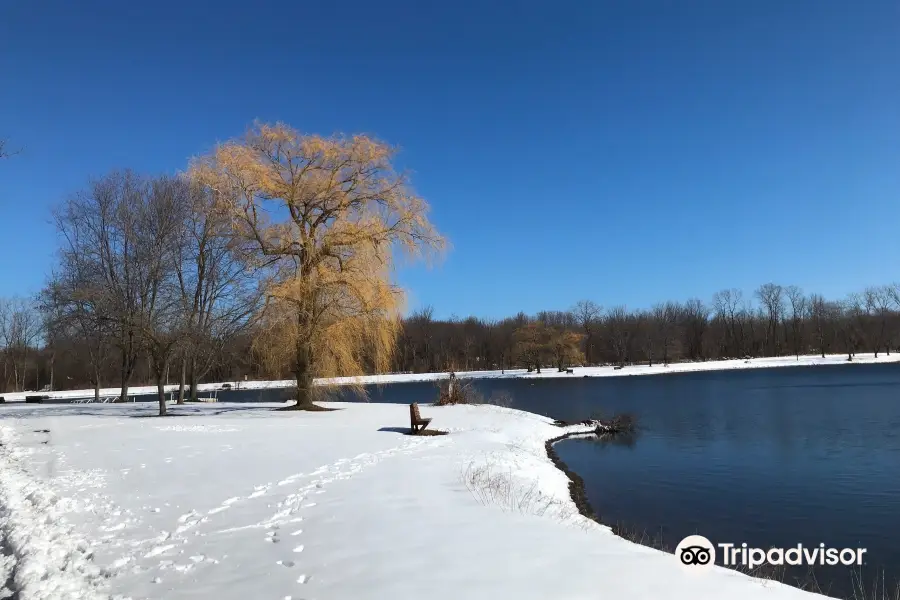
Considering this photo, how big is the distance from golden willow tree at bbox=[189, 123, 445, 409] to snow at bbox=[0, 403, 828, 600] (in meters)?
7.79

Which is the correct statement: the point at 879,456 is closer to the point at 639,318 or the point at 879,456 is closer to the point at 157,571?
the point at 157,571

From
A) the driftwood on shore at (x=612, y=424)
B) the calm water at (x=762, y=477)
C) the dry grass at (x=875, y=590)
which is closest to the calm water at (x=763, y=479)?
the calm water at (x=762, y=477)

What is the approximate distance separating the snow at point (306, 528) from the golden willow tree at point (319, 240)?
7785 mm

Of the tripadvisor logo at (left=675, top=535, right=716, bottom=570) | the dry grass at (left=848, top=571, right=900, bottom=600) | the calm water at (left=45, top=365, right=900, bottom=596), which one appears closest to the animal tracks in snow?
the tripadvisor logo at (left=675, top=535, right=716, bottom=570)

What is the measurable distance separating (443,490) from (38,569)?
5.72m

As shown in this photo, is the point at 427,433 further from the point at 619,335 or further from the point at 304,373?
the point at 619,335

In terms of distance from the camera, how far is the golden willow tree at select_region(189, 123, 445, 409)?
21.9 metres

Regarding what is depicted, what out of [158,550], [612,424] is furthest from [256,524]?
[612,424]

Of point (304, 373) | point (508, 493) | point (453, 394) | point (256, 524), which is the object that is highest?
point (304, 373)

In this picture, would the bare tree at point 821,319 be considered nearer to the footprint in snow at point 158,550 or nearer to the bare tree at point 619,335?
the bare tree at point 619,335

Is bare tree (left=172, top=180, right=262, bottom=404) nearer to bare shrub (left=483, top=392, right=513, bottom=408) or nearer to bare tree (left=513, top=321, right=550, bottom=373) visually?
bare shrub (left=483, top=392, right=513, bottom=408)

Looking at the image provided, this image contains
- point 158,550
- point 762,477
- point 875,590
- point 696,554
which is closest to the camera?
point 158,550

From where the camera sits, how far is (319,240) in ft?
74.9

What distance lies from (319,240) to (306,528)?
16.9 metres
